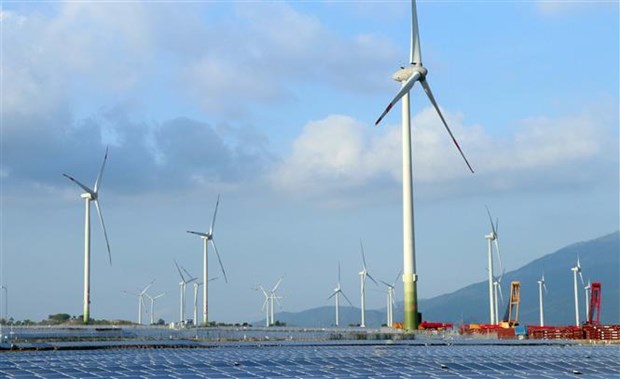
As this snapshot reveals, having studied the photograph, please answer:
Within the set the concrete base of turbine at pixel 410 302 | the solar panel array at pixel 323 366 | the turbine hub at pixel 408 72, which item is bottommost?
the solar panel array at pixel 323 366

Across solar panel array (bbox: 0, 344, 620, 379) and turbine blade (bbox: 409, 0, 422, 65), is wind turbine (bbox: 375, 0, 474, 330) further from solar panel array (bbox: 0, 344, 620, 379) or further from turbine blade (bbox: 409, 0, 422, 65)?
solar panel array (bbox: 0, 344, 620, 379)

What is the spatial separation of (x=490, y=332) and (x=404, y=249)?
2467 cm

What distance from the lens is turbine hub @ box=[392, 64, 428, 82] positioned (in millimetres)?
147250

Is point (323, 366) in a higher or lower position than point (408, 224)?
lower

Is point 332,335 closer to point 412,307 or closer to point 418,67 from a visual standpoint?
point 412,307

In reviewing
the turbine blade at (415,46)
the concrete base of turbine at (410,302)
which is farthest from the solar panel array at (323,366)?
the turbine blade at (415,46)

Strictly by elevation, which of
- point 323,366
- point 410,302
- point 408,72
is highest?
point 408,72

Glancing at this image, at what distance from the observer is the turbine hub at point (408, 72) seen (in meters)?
147

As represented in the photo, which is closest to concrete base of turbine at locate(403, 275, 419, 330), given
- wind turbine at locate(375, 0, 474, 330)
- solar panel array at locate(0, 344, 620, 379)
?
wind turbine at locate(375, 0, 474, 330)

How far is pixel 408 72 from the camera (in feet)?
492

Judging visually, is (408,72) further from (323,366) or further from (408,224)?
(323,366)

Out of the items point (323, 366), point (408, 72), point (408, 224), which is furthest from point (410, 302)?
point (323, 366)

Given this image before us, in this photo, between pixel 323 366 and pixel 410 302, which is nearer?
pixel 323 366

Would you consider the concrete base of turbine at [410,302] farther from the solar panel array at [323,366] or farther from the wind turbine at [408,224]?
the solar panel array at [323,366]
